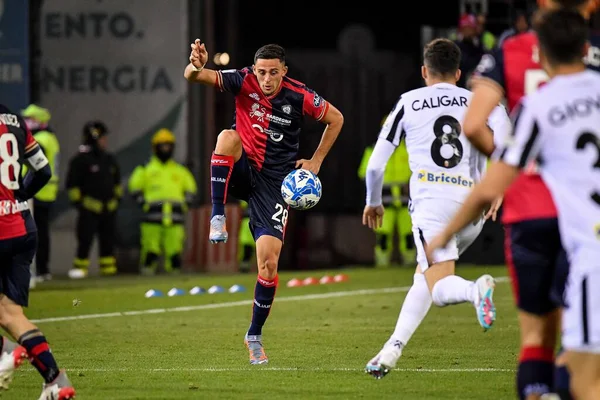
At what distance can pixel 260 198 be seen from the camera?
10.2 m

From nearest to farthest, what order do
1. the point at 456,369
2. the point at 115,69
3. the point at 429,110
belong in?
the point at 429,110
the point at 456,369
the point at 115,69

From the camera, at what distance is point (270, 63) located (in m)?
10.1

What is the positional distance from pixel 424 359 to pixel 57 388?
3.38 metres

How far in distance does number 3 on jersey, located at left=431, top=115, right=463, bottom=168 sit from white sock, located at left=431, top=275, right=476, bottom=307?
0.77 metres

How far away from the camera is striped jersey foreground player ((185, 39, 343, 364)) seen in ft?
33.0

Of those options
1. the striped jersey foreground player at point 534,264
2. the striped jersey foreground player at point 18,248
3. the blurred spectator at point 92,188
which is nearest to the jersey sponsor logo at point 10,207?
the striped jersey foreground player at point 18,248

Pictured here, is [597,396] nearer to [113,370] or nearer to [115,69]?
[113,370]

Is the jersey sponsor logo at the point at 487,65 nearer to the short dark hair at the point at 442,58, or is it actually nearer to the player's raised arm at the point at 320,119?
the short dark hair at the point at 442,58

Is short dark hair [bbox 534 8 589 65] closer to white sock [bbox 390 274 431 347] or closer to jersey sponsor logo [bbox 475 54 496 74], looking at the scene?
jersey sponsor logo [bbox 475 54 496 74]

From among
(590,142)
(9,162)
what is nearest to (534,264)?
(590,142)

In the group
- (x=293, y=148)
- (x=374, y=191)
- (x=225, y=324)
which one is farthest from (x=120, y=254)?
(x=374, y=191)

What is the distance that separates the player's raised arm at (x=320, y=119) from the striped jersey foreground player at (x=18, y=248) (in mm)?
2484

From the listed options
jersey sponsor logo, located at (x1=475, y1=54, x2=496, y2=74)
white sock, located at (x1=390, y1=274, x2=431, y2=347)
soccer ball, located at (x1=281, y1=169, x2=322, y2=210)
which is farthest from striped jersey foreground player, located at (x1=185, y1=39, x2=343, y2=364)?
jersey sponsor logo, located at (x1=475, y1=54, x2=496, y2=74)

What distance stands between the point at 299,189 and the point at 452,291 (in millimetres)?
2234
